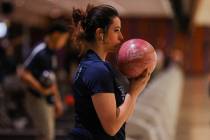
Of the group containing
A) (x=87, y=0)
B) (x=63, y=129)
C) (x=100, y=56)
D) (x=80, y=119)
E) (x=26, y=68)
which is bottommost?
(x=63, y=129)

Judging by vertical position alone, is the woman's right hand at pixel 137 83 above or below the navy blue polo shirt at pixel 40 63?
above

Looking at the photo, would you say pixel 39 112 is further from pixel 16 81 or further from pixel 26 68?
pixel 16 81

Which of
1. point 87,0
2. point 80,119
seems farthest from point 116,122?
point 87,0

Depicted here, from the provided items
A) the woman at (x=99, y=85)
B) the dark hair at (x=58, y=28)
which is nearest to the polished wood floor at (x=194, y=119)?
the dark hair at (x=58, y=28)

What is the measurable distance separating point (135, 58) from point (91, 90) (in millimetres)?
346

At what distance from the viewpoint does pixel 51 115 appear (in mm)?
6180

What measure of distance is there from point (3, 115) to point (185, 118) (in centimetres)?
430

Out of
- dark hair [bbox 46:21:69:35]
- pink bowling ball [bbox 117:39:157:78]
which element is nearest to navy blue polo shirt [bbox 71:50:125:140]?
pink bowling ball [bbox 117:39:157:78]

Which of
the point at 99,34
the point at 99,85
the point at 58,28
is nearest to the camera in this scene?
the point at 99,85

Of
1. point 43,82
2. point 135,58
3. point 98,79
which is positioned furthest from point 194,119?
point 98,79

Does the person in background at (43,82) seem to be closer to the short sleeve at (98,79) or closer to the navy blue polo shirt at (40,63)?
the navy blue polo shirt at (40,63)

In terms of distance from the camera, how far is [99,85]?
9.20 ft

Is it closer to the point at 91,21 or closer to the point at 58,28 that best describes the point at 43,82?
the point at 58,28

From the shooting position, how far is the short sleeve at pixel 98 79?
9.20ft
